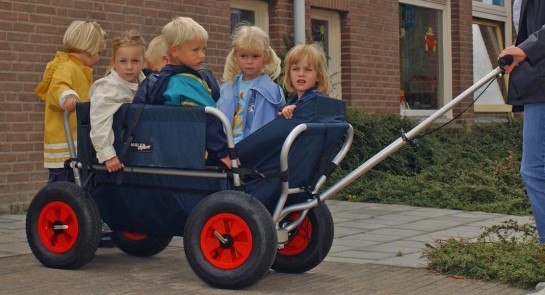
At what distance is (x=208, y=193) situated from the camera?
580cm

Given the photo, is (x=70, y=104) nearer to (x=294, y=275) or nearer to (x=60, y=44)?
(x=294, y=275)

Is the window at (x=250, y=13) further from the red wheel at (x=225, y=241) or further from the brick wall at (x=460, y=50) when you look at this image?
the red wheel at (x=225, y=241)

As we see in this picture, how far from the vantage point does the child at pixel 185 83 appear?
5688 millimetres

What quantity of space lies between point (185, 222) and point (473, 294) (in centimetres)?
162

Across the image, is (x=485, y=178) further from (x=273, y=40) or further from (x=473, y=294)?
(x=473, y=294)

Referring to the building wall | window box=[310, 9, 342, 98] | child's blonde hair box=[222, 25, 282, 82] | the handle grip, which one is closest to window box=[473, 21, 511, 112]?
the building wall

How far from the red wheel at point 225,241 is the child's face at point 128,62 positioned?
1344mm

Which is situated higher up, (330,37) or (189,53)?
(330,37)

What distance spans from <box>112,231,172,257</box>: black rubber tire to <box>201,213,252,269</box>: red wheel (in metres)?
1.17

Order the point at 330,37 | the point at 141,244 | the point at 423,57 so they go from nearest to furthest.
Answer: the point at 141,244 < the point at 330,37 < the point at 423,57

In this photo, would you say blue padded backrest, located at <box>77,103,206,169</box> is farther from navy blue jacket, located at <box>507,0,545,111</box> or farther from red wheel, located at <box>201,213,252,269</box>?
navy blue jacket, located at <box>507,0,545,111</box>

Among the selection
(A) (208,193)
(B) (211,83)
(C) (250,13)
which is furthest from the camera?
(C) (250,13)

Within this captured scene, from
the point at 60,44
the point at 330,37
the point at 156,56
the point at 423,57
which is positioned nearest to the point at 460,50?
the point at 423,57

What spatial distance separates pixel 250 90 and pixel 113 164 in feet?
2.99
